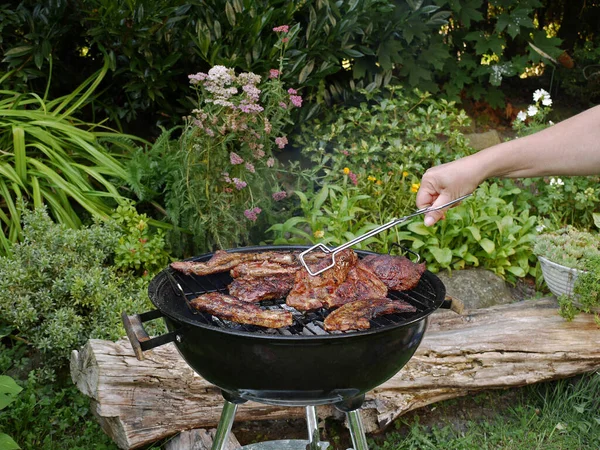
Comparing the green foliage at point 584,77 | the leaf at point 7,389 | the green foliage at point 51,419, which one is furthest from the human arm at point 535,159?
the green foliage at point 584,77

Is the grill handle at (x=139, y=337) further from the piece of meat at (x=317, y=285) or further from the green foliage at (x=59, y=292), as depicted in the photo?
the green foliage at (x=59, y=292)

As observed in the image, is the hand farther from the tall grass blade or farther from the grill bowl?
the tall grass blade

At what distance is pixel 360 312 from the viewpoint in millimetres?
2033

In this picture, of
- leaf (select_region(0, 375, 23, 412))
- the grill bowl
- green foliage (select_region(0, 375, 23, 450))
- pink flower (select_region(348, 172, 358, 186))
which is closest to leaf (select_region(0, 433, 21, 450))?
green foliage (select_region(0, 375, 23, 450))

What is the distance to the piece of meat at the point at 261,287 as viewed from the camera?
7.25 ft

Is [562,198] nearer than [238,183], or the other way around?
[238,183]

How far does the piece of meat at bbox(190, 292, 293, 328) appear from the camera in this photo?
1997 mm

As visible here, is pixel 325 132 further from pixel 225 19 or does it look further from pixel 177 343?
pixel 177 343

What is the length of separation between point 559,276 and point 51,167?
11.1ft

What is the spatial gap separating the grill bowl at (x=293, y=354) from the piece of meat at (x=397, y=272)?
195 millimetres

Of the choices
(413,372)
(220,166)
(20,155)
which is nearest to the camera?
(413,372)

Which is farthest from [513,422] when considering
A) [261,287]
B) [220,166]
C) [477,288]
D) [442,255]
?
[220,166]

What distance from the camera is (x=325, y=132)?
5.14 meters

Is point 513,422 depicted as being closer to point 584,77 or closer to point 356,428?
point 356,428
